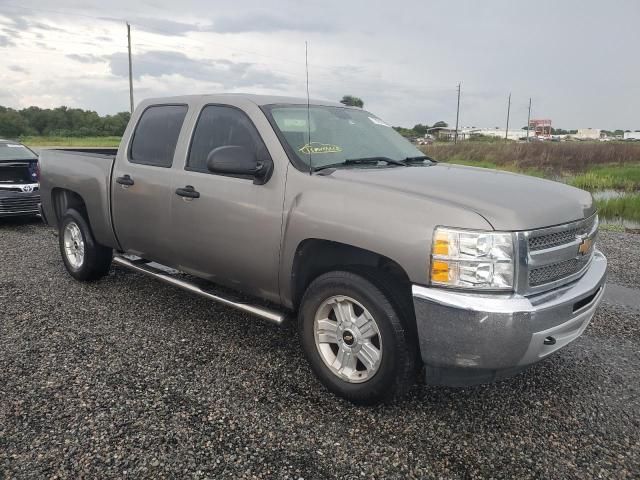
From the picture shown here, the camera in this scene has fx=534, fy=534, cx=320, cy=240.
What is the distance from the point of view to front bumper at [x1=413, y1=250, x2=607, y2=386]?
2.59 meters

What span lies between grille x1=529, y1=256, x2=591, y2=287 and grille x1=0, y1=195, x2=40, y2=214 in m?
8.68

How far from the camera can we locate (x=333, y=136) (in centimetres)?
390

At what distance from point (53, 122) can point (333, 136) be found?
69.3 meters

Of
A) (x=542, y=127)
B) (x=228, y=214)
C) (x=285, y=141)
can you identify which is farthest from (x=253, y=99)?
(x=542, y=127)

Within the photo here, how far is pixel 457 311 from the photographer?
2619 millimetres

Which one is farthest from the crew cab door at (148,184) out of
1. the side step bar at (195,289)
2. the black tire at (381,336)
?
the black tire at (381,336)

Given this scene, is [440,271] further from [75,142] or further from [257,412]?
[75,142]

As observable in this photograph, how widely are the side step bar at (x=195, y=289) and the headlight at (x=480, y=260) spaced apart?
1.27m

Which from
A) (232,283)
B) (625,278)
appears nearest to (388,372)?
(232,283)

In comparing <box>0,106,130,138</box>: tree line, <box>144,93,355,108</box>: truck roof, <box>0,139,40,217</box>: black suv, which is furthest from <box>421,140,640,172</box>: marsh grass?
<box>0,106,130,138</box>: tree line

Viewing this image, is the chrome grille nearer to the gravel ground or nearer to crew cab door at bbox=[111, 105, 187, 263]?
the gravel ground

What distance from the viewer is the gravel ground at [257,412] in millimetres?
2633

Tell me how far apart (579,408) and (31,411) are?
322 cm

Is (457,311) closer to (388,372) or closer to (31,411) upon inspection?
(388,372)
